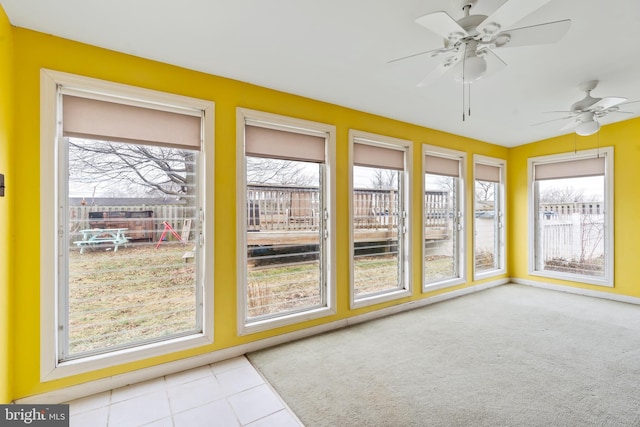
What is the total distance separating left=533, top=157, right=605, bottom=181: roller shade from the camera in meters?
4.15

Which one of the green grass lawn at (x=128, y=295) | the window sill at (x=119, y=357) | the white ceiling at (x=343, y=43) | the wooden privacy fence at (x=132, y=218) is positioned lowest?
the window sill at (x=119, y=357)

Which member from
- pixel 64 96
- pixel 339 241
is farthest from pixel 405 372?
pixel 64 96

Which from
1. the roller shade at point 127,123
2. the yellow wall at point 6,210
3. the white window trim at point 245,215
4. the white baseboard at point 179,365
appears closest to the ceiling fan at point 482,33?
the white window trim at point 245,215

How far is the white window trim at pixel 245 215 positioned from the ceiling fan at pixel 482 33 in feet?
4.59

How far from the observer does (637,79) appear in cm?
260

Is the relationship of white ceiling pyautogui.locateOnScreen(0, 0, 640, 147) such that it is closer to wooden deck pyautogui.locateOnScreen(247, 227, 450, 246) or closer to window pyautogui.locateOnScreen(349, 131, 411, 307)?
window pyautogui.locateOnScreen(349, 131, 411, 307)

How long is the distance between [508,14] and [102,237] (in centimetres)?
288

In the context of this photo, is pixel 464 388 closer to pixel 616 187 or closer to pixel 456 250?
pixel 456 250

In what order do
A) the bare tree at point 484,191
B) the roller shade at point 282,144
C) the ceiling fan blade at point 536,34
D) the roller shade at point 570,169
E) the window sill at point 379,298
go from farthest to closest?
the bare tree at point 484,191
the roller shade at point 570,169
the window sill at point 379,298
the roller shade at point 282,144
the ceiling fan blade at point 536,34

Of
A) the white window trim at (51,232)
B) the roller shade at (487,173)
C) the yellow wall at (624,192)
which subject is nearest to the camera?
the white window trim at (51,232)

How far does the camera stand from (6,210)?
1720mm

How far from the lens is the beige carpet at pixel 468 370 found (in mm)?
1792

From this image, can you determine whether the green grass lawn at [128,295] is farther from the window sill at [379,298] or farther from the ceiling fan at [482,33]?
the ceiling fan at [482,33]

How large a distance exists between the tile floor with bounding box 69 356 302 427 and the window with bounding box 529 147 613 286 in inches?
191
